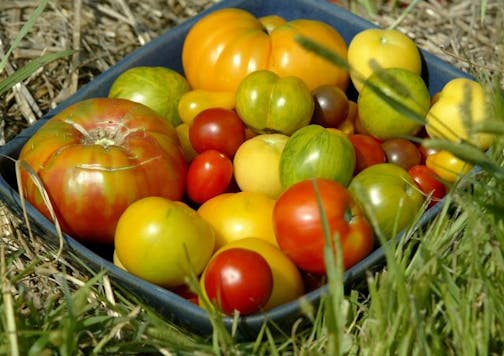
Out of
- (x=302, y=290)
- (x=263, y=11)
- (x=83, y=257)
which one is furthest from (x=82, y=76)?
(x=302, y=290)

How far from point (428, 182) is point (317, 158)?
318 mm

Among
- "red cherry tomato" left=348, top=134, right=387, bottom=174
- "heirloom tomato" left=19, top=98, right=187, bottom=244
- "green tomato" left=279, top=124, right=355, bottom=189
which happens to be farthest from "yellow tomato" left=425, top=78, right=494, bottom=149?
"heirloom tomato" left=19, top=98, right=187, bottom=244

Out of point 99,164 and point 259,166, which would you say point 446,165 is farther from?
point 99,164

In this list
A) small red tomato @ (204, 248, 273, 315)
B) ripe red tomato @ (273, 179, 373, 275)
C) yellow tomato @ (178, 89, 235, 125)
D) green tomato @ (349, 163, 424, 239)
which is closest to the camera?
small red tomato @ (204, 248, 273, 315)

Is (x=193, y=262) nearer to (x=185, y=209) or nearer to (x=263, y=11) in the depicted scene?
(x=185, y=209)

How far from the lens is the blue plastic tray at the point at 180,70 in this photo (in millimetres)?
2188

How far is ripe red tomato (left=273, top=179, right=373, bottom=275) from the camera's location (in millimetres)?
2275

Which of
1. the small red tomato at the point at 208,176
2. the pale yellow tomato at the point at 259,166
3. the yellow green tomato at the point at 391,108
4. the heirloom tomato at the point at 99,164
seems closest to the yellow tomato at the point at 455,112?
the yellow green tomato at the point at 391,108

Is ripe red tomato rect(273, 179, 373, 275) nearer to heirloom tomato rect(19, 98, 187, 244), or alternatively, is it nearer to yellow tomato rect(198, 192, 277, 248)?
yellow tomato rect(198, 192, 277, 248)

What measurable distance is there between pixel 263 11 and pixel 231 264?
55.6 inches

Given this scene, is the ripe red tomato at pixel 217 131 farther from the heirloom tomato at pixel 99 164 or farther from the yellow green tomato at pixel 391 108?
the yellow green tomato at pixel 391 108

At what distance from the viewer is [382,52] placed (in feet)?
9.32

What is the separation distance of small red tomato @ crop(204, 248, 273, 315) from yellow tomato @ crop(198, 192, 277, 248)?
0.82 feet

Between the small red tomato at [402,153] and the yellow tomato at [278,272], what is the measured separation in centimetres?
52
